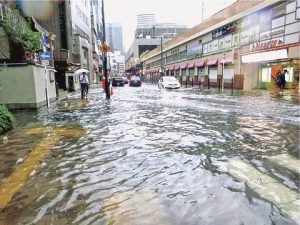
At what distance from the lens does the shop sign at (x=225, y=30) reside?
31.0 metres

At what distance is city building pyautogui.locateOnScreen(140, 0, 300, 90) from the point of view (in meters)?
22.3

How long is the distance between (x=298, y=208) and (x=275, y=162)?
189 cm

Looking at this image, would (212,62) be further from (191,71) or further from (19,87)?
(19,87)

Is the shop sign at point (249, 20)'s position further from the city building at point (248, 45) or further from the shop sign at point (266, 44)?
the shop sign at point (266, 44)

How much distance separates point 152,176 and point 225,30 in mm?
31103

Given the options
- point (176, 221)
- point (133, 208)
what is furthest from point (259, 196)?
point (133, 208)

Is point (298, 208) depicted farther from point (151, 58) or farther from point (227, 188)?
point (151, 58)

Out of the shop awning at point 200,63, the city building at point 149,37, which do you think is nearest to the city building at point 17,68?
the shop awning at point 200,63

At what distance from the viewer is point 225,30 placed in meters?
33.0

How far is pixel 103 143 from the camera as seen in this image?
7.19 m

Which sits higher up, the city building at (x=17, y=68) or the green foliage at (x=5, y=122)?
the city building at (x=17, y=68)

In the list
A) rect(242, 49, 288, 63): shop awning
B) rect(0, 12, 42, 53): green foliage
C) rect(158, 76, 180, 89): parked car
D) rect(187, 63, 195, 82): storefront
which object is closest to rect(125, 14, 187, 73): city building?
rect(187, 63, 195, 82): storefront

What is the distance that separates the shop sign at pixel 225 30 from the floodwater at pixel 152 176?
79.8 ft

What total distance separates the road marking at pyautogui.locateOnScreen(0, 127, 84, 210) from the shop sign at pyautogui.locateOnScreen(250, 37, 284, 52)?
64.9 ft
